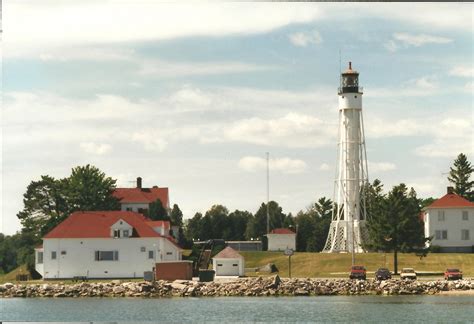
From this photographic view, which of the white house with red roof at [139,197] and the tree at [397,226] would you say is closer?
the tree at [397,226]

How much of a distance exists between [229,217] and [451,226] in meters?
30.8

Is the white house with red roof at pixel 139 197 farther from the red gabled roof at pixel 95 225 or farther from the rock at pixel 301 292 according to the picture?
the rock at pixel 301 292

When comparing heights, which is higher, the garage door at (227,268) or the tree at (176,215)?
the tree at (176,215)

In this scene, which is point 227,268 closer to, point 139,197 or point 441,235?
point 441,235

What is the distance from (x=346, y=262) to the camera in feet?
318

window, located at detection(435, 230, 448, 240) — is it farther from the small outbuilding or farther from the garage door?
the garage door

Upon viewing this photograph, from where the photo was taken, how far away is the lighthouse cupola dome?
111m

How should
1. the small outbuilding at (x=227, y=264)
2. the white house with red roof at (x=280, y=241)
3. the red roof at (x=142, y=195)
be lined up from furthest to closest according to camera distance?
the red roof at (x=142, y=195) → the white house with red roof at (x=280, y=241) → the small outbuilding at (x=227, y=264)

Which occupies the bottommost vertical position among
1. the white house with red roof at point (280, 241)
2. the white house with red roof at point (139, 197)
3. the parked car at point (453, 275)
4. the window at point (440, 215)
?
the parked car at point (453, 275)

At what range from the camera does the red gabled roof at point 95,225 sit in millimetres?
92312

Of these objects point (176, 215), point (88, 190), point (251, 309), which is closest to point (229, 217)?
point (176, 215)

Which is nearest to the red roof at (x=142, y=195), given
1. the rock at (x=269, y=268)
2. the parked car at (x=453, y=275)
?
the rock at (x=269, y=268)

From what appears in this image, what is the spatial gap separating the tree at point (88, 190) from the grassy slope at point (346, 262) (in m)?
17.1

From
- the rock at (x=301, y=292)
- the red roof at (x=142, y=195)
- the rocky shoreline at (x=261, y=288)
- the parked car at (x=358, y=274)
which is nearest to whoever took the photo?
the rocky shoreline at (x=261, y=288)
